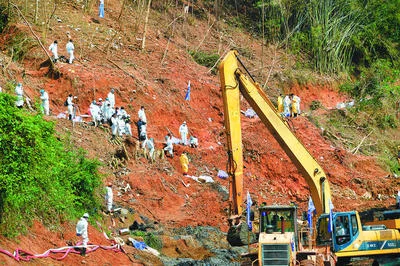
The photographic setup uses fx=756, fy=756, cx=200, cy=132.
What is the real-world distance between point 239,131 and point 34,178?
6.11m

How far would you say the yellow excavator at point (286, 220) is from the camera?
1925 cm

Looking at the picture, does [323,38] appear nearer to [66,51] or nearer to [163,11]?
[163,11]

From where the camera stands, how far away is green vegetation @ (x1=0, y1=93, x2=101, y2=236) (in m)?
19.8

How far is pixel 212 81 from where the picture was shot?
46406 mm

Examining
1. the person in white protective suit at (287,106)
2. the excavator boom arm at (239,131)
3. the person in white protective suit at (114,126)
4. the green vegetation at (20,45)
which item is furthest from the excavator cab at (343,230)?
the person in white protective suit at (287,106)

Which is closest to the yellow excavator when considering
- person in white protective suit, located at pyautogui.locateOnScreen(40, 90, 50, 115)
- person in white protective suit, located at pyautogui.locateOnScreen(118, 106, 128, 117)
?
person in white protective suit, located at pyautogui.locateOnScreen(118, 106, 128, 117)

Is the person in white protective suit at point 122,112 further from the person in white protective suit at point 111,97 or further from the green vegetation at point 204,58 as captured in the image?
the green vegetation at point 204,58

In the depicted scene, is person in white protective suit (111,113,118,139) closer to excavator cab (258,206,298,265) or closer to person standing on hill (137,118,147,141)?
person standing on hill (137,118,147,141)

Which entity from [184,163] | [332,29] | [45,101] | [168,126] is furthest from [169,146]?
[332,29]

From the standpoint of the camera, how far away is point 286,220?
66.0ft

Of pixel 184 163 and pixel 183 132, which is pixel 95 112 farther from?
pixel 183 132

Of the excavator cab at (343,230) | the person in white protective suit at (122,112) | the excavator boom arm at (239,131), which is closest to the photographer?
the excavator boom arm at (239,131)

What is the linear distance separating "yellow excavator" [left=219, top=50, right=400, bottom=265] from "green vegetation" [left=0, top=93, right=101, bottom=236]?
5459mm

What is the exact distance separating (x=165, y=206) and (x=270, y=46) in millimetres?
29081
